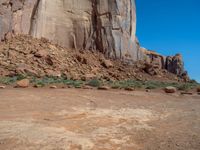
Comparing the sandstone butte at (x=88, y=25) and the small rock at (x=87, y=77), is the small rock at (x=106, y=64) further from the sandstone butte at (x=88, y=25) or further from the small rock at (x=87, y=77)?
the small rock at (x=87, y=77)

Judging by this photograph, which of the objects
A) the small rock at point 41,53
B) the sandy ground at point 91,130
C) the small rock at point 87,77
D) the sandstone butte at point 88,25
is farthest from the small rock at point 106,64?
the sandy ground at point 91,130

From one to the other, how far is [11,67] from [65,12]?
Answer: 10981mm

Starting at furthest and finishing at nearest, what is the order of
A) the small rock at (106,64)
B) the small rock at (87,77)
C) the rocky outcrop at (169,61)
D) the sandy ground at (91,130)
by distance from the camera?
the rocky outcrop at (169,61), the small rock at (106,64), the small rock at (87,77), the sandy ground at (91,130)

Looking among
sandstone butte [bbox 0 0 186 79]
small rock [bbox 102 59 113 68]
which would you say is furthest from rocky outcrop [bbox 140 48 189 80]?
small rock [bbox 102 59 113 68]

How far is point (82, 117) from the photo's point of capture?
5.98m

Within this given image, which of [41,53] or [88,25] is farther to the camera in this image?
[88,25]

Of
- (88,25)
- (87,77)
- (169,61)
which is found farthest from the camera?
(169,61)

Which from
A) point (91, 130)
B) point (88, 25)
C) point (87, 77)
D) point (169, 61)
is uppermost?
point (88, 25)

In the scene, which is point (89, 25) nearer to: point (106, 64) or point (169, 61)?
point (106, 64)

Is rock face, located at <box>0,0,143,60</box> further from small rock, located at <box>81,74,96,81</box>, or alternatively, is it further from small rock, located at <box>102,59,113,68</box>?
small rock, located at <box>81,74,96,81</box>

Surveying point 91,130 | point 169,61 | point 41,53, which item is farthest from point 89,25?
point 169,61

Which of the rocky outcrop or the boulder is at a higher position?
the rocky outcrop

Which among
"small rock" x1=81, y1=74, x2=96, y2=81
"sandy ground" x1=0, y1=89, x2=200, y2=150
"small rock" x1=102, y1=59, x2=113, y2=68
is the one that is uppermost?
"small rock" x1=102, y1=59, x2=113, y2=68

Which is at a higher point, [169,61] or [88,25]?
[88,25]
